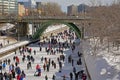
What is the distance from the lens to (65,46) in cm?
5219

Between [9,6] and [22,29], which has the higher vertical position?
[9,6]

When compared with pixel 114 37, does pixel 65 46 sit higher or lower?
lower

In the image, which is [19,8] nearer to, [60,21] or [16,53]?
[60,21]

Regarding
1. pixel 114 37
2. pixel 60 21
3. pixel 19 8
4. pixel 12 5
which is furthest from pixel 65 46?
pixel 12 5

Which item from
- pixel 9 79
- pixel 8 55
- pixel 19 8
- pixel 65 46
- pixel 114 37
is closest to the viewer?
pixel 114 37

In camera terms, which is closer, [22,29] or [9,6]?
[22,29]

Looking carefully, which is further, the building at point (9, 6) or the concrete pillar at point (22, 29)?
the building at point (9, 6)

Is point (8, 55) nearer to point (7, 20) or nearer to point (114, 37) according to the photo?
point (7, 20)

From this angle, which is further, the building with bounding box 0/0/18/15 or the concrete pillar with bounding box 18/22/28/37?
the building with bounding box 0/0/18/15

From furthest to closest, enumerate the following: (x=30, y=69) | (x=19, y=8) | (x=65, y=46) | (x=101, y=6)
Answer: (x=19, y=8)
(x=65, y=46)
(x=101, y=6)
(x=30, y=69)

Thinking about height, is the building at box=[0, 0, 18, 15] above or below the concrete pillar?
above

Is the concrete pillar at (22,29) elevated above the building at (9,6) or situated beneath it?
situated beneath

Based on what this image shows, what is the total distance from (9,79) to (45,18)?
107ft

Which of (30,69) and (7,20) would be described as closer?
(30,69)
